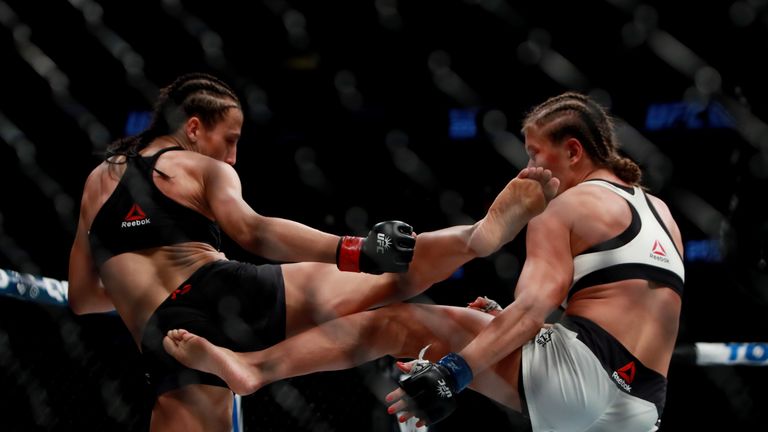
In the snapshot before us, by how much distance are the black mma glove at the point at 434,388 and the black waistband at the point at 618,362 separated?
32cm

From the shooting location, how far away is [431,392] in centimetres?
168

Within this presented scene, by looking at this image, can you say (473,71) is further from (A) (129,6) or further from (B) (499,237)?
(B) (499,237)

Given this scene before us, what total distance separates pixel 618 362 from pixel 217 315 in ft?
3.23

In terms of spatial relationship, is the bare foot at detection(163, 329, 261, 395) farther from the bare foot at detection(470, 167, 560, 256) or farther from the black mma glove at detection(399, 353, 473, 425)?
the bare foot at detection(470, 167, 560, 256)

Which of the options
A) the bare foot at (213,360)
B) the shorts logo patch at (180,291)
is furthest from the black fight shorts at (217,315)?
the bare foot at (213,360)

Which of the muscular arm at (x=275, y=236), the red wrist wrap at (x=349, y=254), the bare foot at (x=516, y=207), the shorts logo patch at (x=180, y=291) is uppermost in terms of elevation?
the bare foot at (x=516, y=207)

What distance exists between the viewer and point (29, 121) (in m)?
5.36

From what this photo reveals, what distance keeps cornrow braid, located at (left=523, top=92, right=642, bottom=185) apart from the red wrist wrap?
603 mm

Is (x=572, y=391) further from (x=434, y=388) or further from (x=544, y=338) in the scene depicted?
(x=434, y=388)

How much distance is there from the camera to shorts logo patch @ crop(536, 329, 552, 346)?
1.88 m

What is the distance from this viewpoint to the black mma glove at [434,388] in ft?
5.52

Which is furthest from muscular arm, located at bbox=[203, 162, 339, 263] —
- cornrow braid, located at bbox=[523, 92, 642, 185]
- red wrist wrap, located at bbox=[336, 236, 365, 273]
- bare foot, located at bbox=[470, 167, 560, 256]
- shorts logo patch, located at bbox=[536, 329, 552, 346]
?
cornrow braid, located at bbox=[523, 92, 642, 185]

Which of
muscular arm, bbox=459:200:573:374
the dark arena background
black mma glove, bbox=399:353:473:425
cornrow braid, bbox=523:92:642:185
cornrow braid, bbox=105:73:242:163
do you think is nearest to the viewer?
black mma glove, bbox=399:353:473:425

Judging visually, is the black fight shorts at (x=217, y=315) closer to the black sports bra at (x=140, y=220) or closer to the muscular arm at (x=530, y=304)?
the black sports bra at (x=140, y=220)
